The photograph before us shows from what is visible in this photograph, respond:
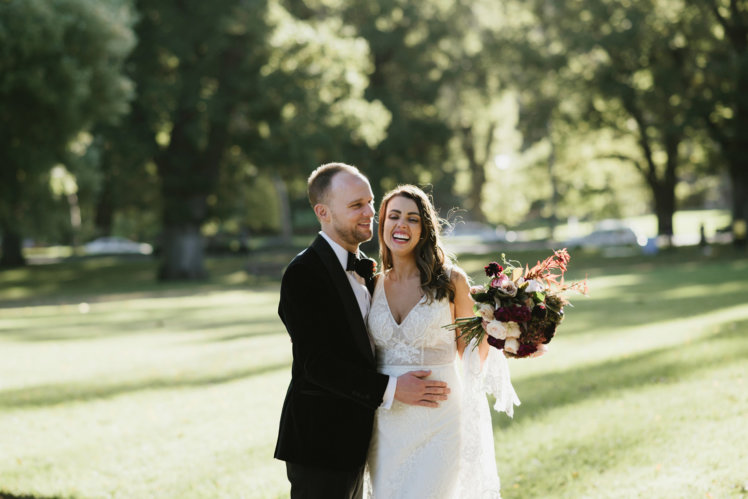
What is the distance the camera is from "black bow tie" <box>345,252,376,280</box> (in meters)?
4.30

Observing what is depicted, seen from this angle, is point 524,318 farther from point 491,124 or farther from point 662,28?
point 491,124

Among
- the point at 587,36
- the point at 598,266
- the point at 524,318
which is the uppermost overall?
the point at 587,36

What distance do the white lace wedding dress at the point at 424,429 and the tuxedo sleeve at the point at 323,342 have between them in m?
0.23

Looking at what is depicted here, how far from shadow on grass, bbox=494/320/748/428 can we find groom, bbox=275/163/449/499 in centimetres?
492

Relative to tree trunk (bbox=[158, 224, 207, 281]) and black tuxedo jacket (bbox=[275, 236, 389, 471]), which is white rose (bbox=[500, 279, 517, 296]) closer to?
black tuxedo jacket (bbox=[275, 236, 389, 471])

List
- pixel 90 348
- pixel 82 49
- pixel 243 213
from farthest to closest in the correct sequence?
pixel 243 213 → pixel 82 49 → pixel 90 348

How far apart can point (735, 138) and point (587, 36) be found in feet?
27.3

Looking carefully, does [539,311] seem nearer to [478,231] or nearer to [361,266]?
[361,266]

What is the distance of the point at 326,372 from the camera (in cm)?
395

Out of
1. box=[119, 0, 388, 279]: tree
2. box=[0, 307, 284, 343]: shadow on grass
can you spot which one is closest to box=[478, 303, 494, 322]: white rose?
box=[0, 307, 284, 343]: shadow on grass

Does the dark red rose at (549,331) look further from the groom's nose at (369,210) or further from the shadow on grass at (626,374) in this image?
the shadow on grass at (626,374)

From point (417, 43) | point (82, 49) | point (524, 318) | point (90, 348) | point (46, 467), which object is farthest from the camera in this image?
point (417, 43)

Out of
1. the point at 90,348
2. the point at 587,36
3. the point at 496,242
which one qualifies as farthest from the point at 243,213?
the point at 90,348

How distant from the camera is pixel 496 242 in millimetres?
58250
